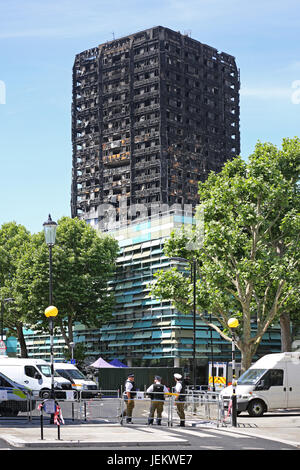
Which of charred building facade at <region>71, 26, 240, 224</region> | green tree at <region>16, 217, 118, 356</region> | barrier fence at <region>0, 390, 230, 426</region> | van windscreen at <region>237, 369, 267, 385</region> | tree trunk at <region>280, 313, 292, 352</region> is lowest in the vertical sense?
barrier fence at <region>0, 390, 230, 426</region>

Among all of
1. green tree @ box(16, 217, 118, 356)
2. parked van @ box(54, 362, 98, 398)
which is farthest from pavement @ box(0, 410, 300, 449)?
green tree @ box(16, 217, 118, 356)

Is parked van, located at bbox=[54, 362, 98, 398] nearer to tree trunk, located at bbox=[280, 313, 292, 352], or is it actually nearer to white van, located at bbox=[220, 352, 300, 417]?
tree trunk, located at bbox=[280, 313, 292, 352]

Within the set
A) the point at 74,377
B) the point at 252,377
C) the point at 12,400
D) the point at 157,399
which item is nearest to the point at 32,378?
the point at 74,377

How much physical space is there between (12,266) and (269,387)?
142ft

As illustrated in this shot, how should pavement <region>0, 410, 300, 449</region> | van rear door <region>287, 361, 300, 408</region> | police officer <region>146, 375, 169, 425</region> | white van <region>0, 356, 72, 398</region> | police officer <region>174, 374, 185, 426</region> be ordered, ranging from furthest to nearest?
white van <region>0, 356, 72, 398</region> < van rear door <region>287, 361, 300, 408</region> < police officer <region>174, 374, 185, 426</region> < police officer <region>146, 375, 169, 425</region> < pavement <region>0, 410, 300, 449</region>

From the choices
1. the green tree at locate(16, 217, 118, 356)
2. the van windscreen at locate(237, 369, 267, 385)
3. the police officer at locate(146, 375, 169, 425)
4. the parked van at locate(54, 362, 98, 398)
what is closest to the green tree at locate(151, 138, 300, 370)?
the parked van at locate(54, 362, 98, 398)

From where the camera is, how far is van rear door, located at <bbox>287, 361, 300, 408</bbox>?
33.5m

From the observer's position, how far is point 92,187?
430 ft

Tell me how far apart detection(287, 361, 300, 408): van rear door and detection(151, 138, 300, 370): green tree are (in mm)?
9418

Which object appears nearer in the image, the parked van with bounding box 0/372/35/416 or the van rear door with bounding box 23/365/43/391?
the parked van with bounding box 0/372/35/416

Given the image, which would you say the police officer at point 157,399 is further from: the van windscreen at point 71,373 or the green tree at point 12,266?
the green tree at point 12,266

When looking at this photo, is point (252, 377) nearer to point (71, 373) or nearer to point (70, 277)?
point (71, 373)

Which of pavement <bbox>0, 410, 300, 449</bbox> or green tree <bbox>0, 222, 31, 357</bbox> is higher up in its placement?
green tree <bbox>0, 222, 31, 357</bbox>

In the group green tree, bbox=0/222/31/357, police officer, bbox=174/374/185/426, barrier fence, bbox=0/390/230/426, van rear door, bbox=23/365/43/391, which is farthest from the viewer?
green tree, bbox=0/222/31/357
